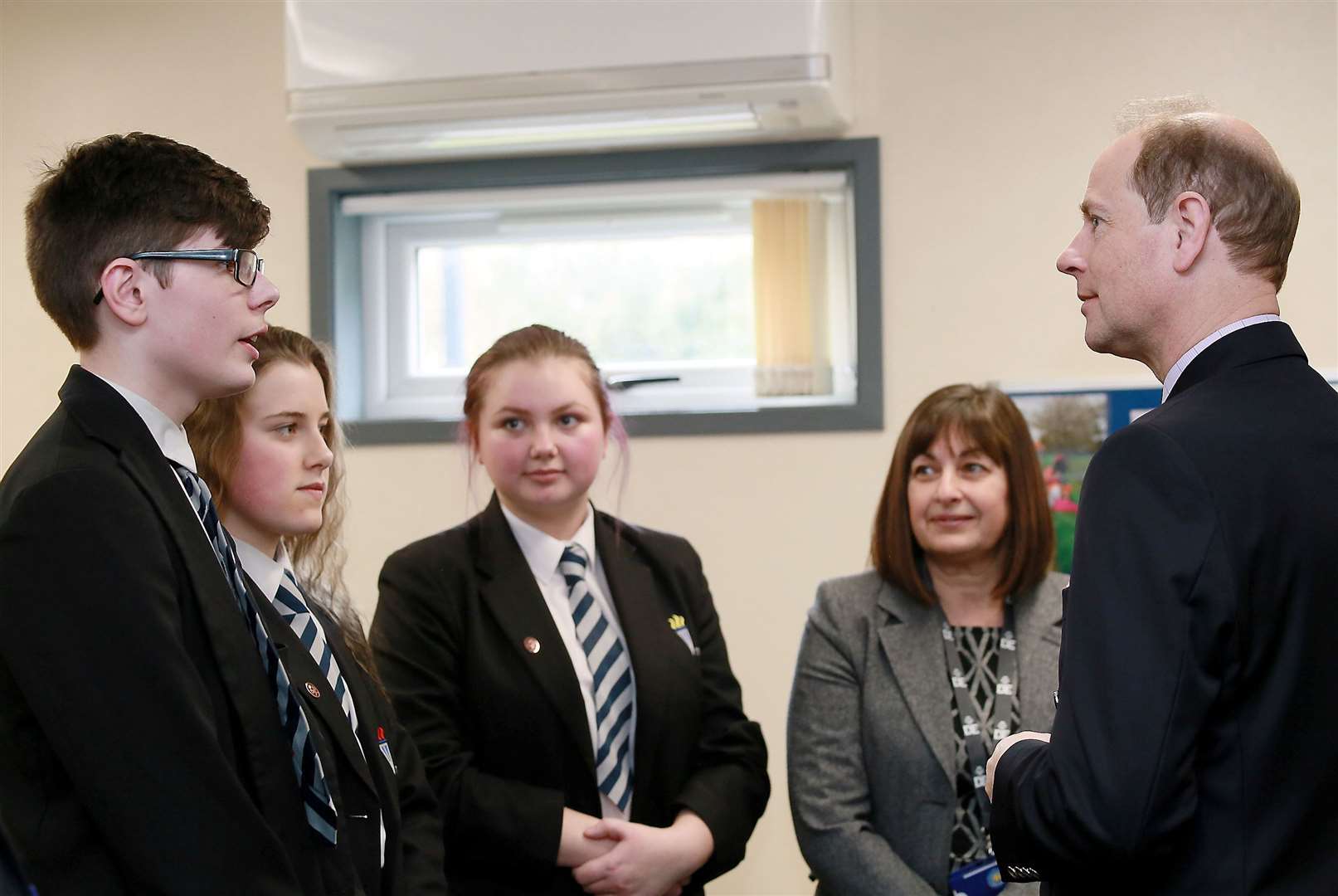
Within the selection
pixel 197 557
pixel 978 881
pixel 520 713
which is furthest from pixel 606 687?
pixel 197 557

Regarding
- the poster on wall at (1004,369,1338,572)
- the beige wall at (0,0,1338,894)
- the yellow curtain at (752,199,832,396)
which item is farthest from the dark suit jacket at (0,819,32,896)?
the poster on wall at (1004,369,1338,572)

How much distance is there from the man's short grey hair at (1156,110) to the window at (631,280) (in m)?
1.48

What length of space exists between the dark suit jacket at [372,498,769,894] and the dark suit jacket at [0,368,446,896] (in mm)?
794

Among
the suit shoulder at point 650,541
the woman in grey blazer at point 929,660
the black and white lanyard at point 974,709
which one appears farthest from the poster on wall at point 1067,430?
the suit shoulder at point 650,541

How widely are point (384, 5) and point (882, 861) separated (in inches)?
82.8

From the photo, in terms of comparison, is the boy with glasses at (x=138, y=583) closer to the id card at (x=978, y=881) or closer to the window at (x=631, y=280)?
the id card at (x=978, y=881)

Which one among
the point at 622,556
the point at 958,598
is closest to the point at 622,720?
the point at 622,556

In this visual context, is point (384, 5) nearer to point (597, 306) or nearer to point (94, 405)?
point (597, 306)

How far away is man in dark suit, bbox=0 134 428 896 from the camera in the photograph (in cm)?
125

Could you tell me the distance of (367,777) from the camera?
1616mm

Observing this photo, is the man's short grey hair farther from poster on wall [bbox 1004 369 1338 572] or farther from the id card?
poster on wall [bbox 1004 369 1338 572]

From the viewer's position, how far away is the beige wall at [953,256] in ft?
9.52

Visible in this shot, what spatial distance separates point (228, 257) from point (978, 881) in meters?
1.53

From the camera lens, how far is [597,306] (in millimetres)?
3363
